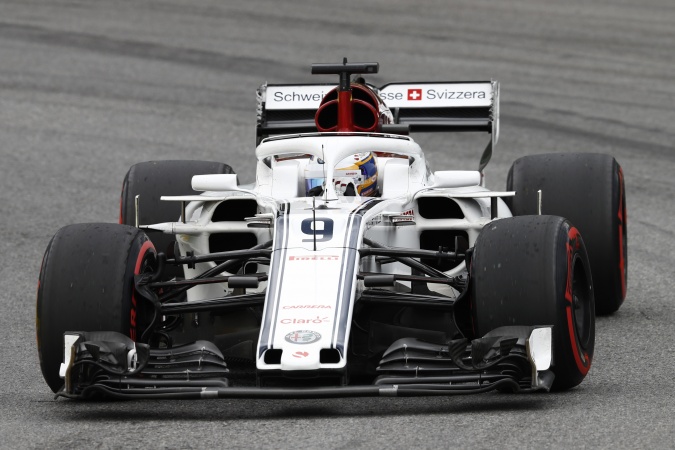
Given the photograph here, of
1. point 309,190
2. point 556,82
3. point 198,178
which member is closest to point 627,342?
point 309,190

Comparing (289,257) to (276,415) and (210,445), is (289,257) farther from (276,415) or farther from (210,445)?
(210,445)

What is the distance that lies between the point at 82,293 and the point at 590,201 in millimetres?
3823

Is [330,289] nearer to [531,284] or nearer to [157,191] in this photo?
[531,284]

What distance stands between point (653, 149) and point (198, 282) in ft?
33.4

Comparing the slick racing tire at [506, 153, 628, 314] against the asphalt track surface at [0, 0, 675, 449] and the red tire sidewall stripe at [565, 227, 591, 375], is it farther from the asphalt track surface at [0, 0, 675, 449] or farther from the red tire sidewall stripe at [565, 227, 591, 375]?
the red tire sidewall stripe at [565, 227, 591, 375]

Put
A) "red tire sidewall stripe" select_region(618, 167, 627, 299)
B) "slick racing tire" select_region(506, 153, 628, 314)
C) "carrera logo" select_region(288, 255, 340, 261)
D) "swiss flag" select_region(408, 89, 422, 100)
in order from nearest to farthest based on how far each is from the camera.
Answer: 1. "carrera logo" select_region(288, 255, 340, 261)
2. "slick racing tire" select_region(506, 153, 628, 314)
3. "red tire sidewall stripe" select_region(618, 167, 627, 299)
4. "swiss flag" select_region(408, 89, 422, 100)

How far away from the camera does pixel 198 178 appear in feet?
30.3

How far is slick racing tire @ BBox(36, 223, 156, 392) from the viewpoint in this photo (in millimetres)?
7898

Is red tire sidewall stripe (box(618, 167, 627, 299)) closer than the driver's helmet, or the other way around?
the driver's helmet

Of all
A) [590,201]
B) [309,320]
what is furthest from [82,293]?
[590,201]

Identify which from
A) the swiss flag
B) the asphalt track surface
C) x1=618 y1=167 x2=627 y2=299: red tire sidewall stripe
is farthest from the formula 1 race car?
the swiss flag

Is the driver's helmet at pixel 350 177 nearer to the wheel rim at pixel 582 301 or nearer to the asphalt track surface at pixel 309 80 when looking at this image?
the wheel rim at pixel 582 301

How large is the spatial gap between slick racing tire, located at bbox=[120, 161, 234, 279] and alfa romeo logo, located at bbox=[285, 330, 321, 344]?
2944 millimetres

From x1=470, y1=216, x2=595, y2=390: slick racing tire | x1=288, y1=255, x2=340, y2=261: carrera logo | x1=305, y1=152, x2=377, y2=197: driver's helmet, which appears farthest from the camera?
x1=305, y1=152, x2=377, y2=197: driver's helmet
